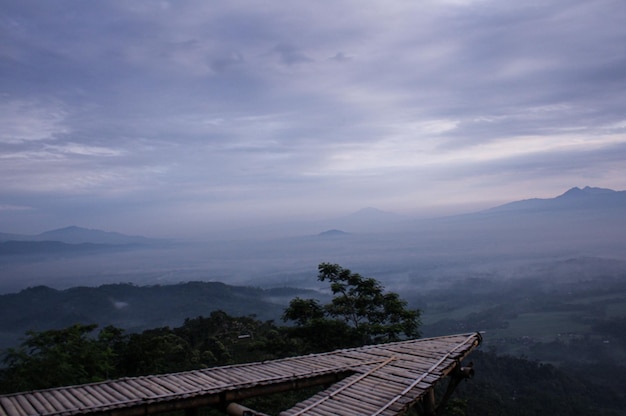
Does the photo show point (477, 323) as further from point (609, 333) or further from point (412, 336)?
point (412, 336)

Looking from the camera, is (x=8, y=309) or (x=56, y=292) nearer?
(x=8, y=309)

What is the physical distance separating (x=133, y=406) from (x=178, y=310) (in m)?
64.7

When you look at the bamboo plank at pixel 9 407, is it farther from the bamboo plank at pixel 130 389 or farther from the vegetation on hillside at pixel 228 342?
the vegetation on hillside at pixel 228 342

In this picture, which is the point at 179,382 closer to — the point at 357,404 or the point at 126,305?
the point at 357,404

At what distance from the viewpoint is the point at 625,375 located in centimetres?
4512

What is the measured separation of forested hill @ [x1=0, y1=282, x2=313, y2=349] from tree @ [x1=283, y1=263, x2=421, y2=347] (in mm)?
48978

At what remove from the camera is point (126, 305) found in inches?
2913

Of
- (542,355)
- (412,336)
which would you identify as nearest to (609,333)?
(542,355)

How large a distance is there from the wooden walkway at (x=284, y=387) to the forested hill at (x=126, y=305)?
5576cm

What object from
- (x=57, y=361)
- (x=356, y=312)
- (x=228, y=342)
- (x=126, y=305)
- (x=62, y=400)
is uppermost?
(x=62, y=400)

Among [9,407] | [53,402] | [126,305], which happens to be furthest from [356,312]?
[126,305]

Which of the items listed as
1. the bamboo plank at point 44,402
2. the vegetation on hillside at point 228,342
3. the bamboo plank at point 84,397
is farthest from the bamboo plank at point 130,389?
the vegetation on hillside at point 228,342

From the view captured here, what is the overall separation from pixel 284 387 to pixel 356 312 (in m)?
7.82

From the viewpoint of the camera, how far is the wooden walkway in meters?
5.18
